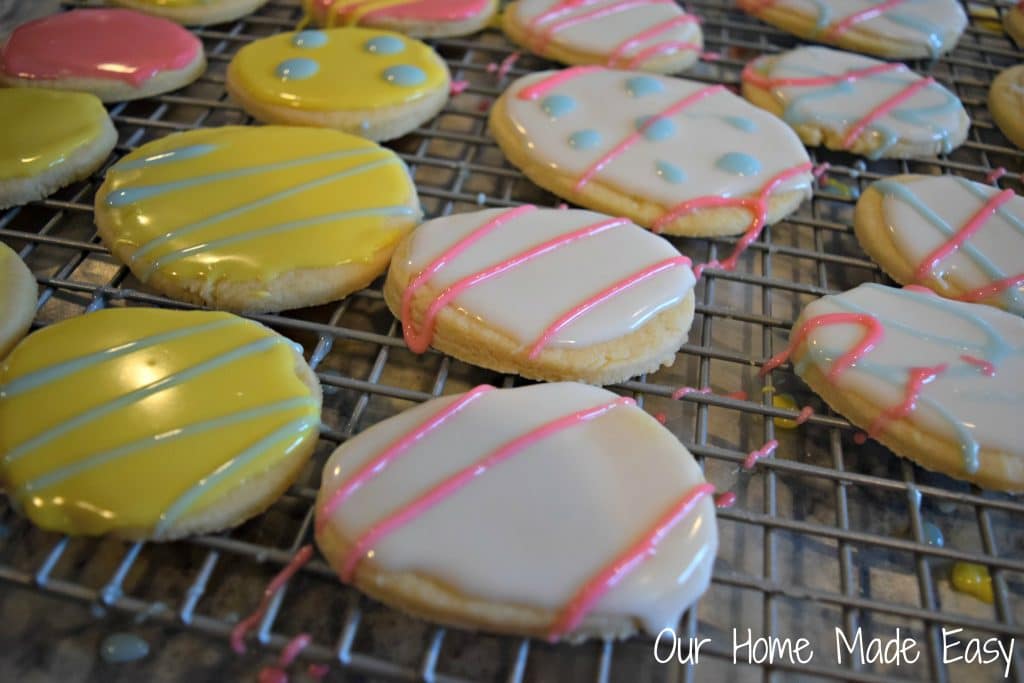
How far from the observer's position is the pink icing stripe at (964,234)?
1805 millimetres

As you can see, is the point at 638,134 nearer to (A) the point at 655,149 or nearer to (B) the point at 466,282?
(A) the point at 655,149

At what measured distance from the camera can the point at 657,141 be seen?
6.70 feet

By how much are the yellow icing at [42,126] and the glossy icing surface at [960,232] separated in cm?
191

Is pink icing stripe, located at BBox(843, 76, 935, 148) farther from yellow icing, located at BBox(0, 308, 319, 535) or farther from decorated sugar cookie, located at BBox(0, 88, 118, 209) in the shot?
decorated sugar cookie, located at BBox(0, 88, 118, 209)

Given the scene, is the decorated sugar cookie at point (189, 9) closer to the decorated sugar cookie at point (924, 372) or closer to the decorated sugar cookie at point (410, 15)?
the decorated sugar cookie at point (410, 15)

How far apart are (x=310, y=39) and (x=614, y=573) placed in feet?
5.76

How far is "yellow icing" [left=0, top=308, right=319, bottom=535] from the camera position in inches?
52.2

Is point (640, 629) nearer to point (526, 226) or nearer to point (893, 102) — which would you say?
point (526, 226)

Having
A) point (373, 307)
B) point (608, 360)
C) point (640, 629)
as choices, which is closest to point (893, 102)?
point (608, 360)

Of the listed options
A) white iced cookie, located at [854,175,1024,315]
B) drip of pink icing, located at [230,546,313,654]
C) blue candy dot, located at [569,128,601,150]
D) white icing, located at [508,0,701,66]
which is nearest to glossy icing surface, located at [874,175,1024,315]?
white iced cookie, located at [854,175,1024,315]

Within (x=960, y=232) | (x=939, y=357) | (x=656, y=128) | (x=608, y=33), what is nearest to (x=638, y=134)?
(x=656, y=128)

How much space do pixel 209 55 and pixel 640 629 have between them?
6.76 ft

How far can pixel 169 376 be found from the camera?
148cm

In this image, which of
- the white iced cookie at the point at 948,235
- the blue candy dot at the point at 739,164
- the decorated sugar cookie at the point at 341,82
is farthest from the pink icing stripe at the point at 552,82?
the white iced cookie at the point at 948,235
